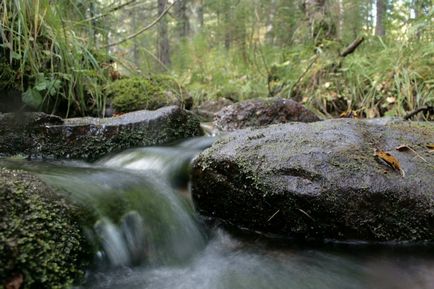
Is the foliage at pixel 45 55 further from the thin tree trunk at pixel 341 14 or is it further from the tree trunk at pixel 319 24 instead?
the thin tree trunk at pixel 341 14

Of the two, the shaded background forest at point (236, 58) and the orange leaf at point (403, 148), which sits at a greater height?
the shaded background forest at point (236, 58)

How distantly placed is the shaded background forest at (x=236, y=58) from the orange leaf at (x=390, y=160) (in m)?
2.31

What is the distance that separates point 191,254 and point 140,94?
120 inches

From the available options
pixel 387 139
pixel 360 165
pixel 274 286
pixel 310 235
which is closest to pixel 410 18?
pixel 387 139

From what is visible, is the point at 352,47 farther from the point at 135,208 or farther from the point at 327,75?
the point at 135,208

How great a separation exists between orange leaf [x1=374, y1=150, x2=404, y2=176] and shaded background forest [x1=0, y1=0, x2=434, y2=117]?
2.31 meters

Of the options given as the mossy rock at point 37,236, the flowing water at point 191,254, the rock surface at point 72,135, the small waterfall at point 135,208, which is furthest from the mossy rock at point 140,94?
the mossy rock at point 37,236

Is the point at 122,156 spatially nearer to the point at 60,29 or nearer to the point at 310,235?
the point at 60,29

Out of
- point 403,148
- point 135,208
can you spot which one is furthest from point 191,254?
point 403,148

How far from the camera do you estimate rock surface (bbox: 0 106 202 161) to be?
308 cm

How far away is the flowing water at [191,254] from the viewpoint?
172 cm

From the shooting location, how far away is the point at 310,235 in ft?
6.91

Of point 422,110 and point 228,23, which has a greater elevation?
point 228,23

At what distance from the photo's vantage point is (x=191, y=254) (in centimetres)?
201
